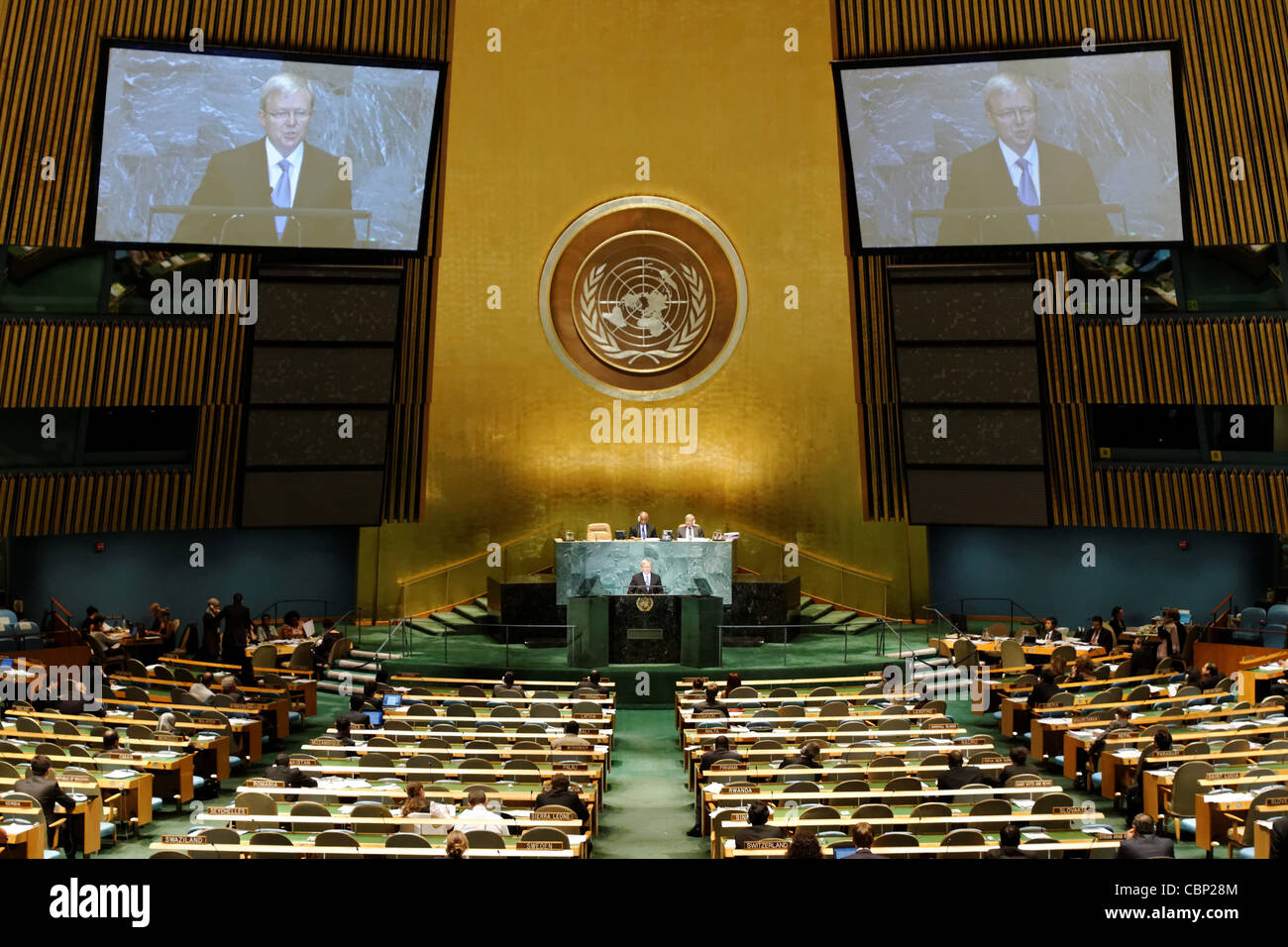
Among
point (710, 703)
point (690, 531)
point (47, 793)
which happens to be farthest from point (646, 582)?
point (47, 793)

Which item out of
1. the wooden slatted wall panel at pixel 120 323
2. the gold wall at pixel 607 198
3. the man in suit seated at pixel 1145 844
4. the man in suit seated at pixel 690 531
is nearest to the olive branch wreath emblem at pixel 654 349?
the gold wall at pixel 607 198

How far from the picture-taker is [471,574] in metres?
22.2

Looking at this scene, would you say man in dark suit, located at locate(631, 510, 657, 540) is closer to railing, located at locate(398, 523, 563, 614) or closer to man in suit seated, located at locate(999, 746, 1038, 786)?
railing, located at locate(398, 523, 563, 614)

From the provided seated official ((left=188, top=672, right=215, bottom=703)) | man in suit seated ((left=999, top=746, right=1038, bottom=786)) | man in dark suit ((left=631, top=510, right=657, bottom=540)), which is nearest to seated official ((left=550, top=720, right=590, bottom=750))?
man in suit seated ((left=999, top=746, right=1038, bottom=786))

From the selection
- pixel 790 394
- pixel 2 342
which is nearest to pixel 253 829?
pixel 2 342

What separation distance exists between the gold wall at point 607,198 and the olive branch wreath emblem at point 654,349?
83 cm

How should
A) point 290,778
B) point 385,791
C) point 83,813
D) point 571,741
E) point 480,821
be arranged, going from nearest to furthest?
point 480,821 < point 83,813 < point 385,791 < point 290,778 < point 571,741

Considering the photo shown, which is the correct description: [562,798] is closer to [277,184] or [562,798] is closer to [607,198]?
[277,184]

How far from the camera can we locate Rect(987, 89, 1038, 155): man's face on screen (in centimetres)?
1938

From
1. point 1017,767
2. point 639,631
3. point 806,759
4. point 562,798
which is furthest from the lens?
point 639,631

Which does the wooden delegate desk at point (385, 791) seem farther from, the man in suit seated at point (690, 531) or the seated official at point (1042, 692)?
the man in suit seated at point (690, 531)

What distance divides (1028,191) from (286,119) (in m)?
11.7
